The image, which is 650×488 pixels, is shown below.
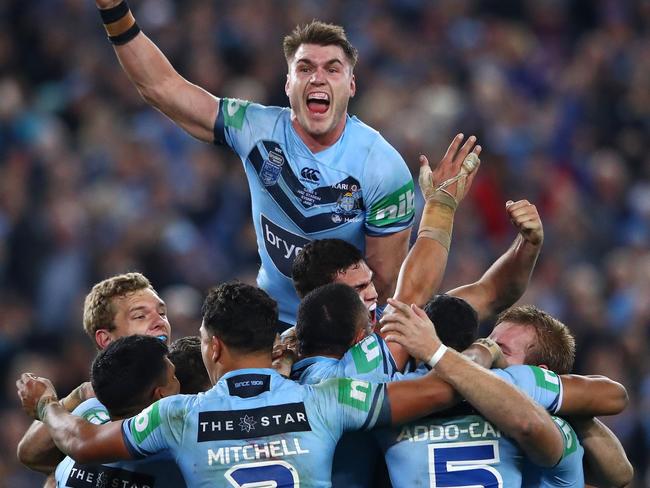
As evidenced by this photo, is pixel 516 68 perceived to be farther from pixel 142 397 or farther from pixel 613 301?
pixel 142 397

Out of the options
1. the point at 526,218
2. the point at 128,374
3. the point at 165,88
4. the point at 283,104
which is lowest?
the point at 128,374

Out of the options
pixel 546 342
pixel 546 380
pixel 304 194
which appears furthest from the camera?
pixel 304 194

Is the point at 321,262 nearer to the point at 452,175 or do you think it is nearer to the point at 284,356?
the point at 284,356

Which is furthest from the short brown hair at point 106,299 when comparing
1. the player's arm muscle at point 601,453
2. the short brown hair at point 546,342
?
the player's arm muscle at point 601,453

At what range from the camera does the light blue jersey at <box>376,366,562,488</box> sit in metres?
4.86

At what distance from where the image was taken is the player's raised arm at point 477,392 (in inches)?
185

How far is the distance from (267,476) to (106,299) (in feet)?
5.15

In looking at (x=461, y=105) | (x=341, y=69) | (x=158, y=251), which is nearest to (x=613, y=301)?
(x=461, y=105)

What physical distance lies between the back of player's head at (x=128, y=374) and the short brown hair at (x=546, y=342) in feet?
4.73

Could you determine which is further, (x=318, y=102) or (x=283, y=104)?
(x=283, y=104)

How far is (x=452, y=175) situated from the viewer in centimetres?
588

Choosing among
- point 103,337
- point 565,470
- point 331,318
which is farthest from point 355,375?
point 103,337

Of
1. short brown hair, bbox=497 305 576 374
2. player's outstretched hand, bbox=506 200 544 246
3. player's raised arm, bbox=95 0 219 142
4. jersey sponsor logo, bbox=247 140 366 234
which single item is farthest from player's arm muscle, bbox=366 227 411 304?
player's raised arm, bbox=95 0 219 142

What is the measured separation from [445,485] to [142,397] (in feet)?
3.84
